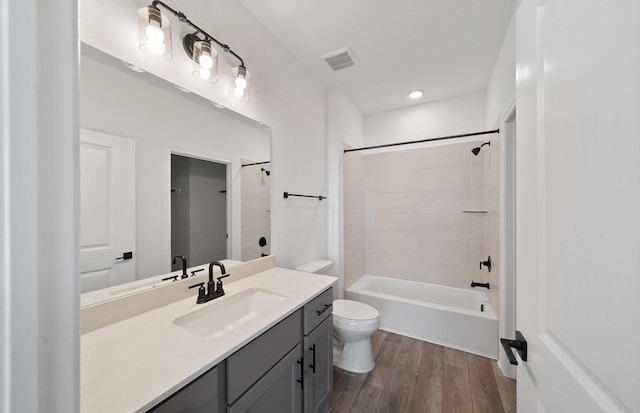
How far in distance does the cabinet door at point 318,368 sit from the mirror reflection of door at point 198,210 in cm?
75

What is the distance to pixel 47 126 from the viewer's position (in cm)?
27

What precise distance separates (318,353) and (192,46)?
1.83 m

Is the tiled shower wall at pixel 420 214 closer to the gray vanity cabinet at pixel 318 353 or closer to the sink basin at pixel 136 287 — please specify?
the gray vanity cabinet at pixel 318 353

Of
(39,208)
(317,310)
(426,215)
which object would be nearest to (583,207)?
(39,208)

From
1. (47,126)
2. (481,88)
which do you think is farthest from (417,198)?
(47,126)

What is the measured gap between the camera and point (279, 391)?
1.09 metres

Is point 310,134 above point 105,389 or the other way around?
above

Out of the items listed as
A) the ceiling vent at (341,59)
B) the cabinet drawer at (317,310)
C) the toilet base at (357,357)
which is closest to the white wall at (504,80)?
the ceiling vent at (341,59)

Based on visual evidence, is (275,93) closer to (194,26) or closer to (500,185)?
(194,26)

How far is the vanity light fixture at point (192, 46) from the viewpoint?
1.06 m

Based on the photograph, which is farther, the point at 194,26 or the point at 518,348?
the point at 194,26

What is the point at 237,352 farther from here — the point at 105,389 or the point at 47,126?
the point at 47,126

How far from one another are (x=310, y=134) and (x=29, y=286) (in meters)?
2.29

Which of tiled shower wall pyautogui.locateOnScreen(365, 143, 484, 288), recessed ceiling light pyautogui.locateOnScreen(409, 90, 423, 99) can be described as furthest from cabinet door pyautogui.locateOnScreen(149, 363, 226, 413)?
recessed ceiling light pyautogui.locateOnScreen(409, 90, 423, 99)
